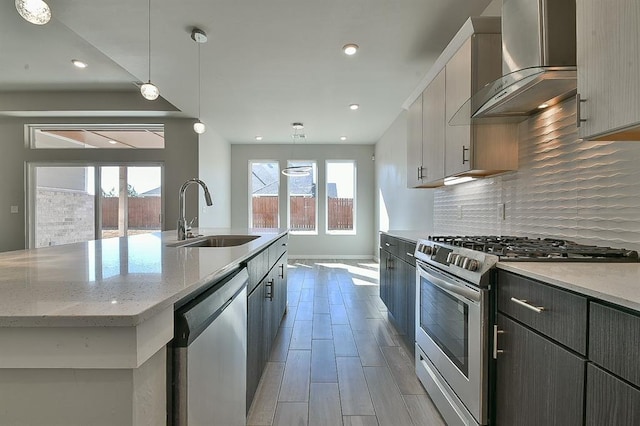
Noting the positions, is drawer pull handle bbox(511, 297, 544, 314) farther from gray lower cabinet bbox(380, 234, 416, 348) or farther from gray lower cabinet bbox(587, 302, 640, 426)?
gray lower cabinet bbox(380, 234, 416, 348)

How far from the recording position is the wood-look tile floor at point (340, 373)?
1769 mm

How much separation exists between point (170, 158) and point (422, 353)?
5.39m

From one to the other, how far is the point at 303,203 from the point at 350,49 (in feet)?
16.4

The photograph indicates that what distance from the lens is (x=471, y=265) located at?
4.62 feet

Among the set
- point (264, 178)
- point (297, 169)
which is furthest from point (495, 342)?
point (264, 178)

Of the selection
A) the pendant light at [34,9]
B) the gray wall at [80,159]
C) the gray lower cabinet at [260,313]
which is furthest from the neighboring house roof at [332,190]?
the pendant light at [34,9]

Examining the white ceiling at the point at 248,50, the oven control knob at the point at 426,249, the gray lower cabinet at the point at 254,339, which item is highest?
the white ceiling at the point at 248,50

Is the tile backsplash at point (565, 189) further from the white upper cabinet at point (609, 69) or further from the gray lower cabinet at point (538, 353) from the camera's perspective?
the gray lower cabinet at point (538, 353)

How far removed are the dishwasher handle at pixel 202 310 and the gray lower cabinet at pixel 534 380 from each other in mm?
1077

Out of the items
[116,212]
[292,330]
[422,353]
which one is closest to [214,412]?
[422,353]

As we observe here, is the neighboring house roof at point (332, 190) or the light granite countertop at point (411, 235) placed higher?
the neighboring house roof at point (332, 190)

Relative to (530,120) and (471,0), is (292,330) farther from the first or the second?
(471,0)

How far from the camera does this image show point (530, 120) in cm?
202

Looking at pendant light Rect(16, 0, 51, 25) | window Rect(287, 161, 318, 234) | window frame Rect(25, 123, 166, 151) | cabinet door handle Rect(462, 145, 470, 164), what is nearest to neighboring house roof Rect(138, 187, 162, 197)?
window frame Rect(25, 123, 166, 151)
